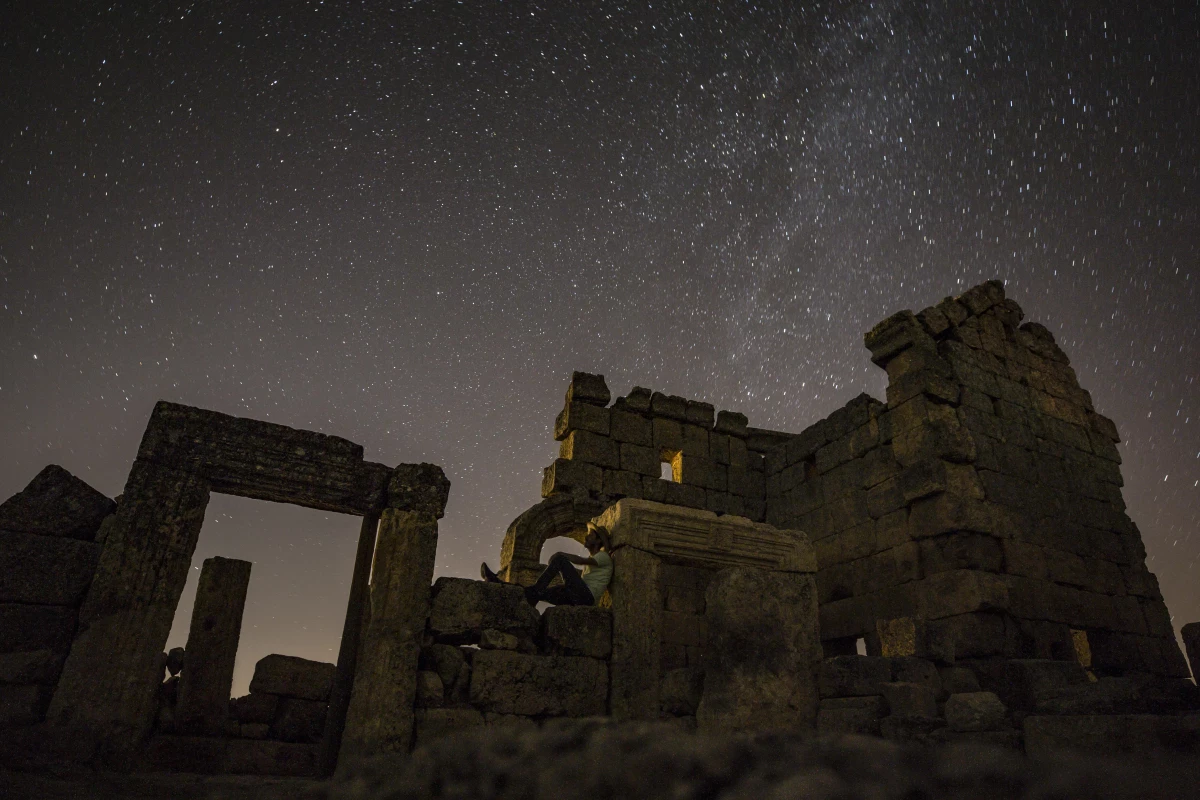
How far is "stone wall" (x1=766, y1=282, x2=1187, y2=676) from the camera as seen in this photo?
27.4 feet

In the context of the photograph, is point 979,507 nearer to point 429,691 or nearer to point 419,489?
point 419,489

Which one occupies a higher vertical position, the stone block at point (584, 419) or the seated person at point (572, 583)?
the stone block at point (584, 419)

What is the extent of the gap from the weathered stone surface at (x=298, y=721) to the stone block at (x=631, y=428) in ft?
21.0

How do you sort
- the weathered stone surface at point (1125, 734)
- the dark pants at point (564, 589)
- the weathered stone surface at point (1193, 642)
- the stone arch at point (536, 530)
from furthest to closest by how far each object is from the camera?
the stone arch at point (536, 530) → the weathered stone surface at point (1193, 642) → the dark pants at point (564, 589) → the weathered stone surface at point (1125, 734)

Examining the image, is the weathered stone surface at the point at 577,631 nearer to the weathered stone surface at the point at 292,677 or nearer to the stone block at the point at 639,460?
the weathered stone surface at the point at 292,677

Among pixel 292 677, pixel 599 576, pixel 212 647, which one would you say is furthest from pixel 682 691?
pixel 212 647

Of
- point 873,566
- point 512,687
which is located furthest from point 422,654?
point 873,566

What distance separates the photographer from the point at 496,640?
558cm

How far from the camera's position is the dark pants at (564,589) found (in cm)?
640

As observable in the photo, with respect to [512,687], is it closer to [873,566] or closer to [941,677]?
[941,677]

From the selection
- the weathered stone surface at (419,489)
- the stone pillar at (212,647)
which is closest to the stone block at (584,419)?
the weathered stone surface at (419,489)

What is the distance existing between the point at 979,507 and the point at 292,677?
25.9 ft

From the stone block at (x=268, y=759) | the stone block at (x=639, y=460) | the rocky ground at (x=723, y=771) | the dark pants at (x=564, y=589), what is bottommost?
the stone block at (x=268, y=759)

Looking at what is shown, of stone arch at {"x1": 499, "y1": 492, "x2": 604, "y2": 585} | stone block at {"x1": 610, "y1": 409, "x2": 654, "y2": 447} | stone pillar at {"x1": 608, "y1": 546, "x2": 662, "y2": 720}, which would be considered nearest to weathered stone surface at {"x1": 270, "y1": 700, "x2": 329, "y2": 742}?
stone pillar at {"x1": 608, "y1": 546, "x2": 662, "y2": 720}
